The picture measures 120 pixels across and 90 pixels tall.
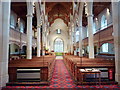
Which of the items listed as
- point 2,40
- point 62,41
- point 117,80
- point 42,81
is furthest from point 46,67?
point 62,41

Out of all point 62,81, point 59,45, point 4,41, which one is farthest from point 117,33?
point 59,45

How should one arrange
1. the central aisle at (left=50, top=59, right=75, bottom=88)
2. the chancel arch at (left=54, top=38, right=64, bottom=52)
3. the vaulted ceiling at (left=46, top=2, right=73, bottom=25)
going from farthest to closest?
the chancel arch at (left=54, top=38, right=64, bottom=52) → the vaulted ceiling at (left=46, top=2, right=73, bottom=25) → the central aisle at (left=50, top=59, right=75, bottom=88)

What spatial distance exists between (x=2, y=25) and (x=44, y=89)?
331cm

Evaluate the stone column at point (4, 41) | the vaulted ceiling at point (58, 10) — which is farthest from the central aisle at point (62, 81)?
the vaulted ceiling at point (58, 10)

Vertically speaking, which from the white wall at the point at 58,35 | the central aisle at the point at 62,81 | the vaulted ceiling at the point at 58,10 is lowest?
the central aisle at the point at 62,81

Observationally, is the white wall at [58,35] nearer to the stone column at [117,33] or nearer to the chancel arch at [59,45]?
the chancel arch at [59,45]

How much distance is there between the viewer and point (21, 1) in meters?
12.8

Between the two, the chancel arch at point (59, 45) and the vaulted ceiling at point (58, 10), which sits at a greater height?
the vaulted ceiling at point (58, 10)

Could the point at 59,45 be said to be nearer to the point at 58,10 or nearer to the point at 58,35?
the point at 58,35

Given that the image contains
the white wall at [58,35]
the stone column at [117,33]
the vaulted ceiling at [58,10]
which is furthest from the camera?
the white wall at [58,35]

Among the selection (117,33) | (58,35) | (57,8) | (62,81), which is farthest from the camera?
(58,35)

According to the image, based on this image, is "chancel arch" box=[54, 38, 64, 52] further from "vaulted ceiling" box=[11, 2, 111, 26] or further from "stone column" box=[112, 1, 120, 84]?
"stone column" box=[112, 1, 120, 84]

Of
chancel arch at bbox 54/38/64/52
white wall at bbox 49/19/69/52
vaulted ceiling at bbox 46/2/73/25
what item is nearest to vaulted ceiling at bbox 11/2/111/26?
vaulted ceiling at bbox 46/2/73/25

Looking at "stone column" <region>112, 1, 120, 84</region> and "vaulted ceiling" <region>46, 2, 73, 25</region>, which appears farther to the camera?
"vaulted ceiling" <region>46, 2, 73, 25</region>
